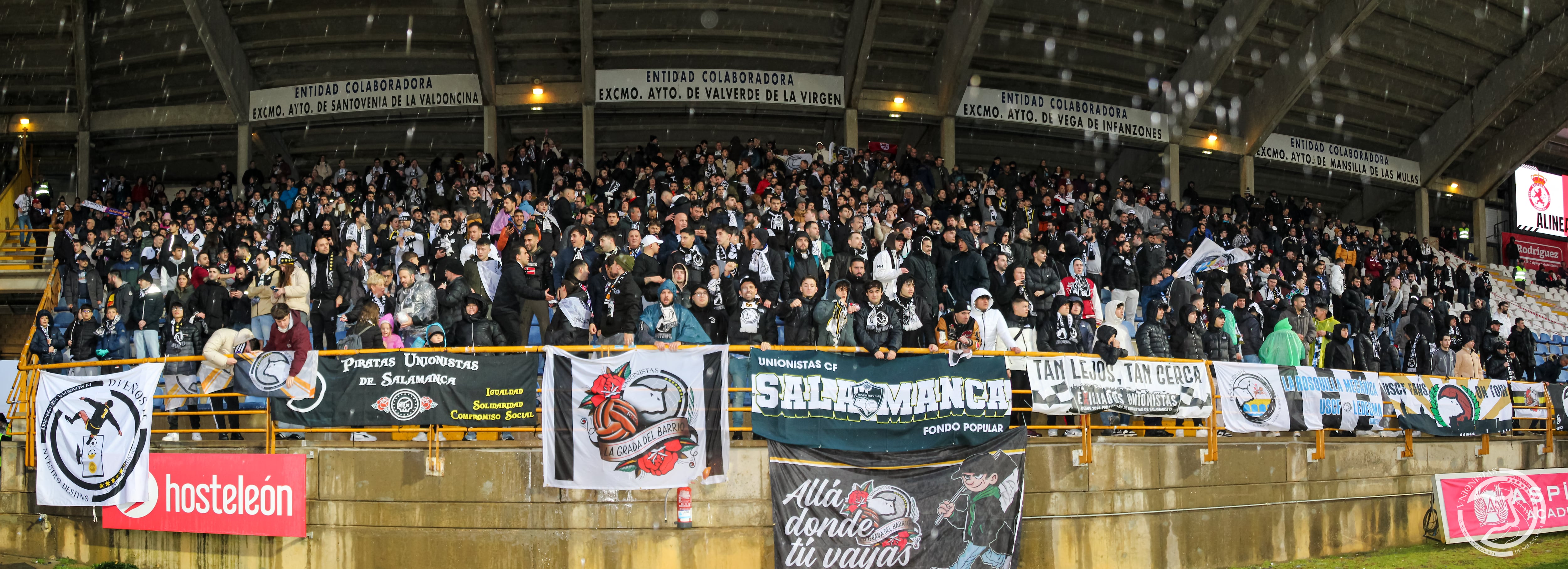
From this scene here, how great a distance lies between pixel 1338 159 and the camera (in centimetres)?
2923

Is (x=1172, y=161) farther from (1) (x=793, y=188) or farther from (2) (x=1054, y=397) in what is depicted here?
(2) (x=1054, y=397)

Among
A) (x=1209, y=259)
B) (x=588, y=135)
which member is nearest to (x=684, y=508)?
(x=1209, y=259)

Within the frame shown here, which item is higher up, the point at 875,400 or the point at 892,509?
the point at 875,400

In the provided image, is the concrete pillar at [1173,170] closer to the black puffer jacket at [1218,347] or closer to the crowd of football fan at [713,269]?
the crowd of football fan at [713,269]

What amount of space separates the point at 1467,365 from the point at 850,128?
12372 millimetres

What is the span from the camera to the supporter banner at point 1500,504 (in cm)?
1488

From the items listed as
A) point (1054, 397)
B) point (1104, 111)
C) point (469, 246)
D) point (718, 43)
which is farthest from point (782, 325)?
point (1104, 111)

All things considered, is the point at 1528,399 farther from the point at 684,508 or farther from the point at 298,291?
the point at 298,291

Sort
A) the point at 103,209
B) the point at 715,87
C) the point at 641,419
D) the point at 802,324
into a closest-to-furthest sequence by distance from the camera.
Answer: the point at 641,419 < the point at 802,324 < the point at 103,209 < the point at 715,87

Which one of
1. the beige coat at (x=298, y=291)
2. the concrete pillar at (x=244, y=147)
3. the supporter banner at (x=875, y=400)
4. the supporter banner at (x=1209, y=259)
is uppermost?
the concrete pillar at (x=244, y=147)

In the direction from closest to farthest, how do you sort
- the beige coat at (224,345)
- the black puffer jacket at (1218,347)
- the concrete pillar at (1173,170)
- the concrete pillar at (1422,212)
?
the beige coat at (224,345) < the black puffer jacket at (1218,347) < the concrete pillar at (1173,170) < the concrete pillar at (1422,212)

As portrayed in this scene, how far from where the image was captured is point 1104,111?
26172mm

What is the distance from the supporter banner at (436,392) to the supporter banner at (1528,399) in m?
14.0

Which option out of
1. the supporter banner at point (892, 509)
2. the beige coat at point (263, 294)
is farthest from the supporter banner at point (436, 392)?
the beige coat at point (263, 294)
